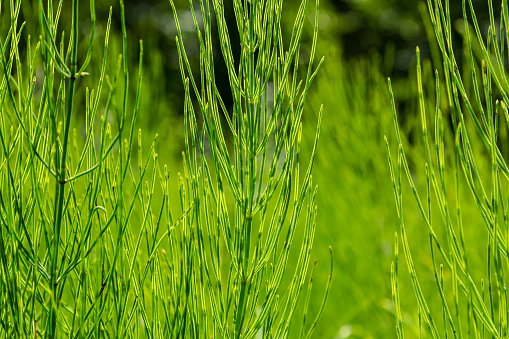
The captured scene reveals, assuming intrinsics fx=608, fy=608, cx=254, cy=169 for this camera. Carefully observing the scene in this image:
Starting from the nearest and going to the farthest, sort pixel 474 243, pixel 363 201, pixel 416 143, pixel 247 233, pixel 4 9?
1. pixel 247 233
2. pixel 474 243
3. pixel 363 201
4. pixel 416 143
5. pixel 4 9

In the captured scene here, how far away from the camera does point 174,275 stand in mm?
628

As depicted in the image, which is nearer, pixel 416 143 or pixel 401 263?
pixel 401 263

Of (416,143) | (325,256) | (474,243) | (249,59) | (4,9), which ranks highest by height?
(249,59)

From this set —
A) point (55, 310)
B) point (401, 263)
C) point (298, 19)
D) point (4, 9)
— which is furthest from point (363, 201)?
point (4, 9)

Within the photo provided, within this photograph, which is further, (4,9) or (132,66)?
(4,9)

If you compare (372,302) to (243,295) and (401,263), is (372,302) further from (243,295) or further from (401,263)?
(243,295)

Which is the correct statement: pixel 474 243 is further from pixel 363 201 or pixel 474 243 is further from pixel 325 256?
pixel 325 256

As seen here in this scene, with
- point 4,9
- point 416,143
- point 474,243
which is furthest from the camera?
point 4,9

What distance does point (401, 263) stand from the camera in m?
1.56

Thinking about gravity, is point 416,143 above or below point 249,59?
below

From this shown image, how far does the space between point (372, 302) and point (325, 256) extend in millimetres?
281

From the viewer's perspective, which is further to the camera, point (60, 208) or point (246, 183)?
point (246, 183)

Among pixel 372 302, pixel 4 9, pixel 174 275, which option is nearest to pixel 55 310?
pixel 174 275

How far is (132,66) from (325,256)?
133 cm
